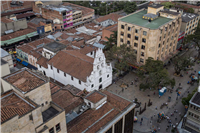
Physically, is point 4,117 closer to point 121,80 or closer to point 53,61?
point 53,61

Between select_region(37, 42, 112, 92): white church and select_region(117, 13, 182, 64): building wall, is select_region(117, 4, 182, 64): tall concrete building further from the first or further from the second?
select_region(37, 42, 112, 92): white church

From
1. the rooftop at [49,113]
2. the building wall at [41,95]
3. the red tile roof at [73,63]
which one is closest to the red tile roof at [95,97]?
the rooftop at [49,113]

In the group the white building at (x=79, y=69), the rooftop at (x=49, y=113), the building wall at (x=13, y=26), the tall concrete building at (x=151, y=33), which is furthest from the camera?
the building wall at (x=13, y=26)

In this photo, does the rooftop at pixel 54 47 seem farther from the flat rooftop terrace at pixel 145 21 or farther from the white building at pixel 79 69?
the flat rooftop terrace at pixel 145 21

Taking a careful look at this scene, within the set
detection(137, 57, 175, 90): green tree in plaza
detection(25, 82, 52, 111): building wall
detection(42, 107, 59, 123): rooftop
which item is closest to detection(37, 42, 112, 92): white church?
detection(137, 57, 175, 90): green tree in plaza

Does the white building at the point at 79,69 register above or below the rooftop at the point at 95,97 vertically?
below

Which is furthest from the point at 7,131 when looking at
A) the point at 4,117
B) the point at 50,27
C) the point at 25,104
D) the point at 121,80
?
the point at 50,27
